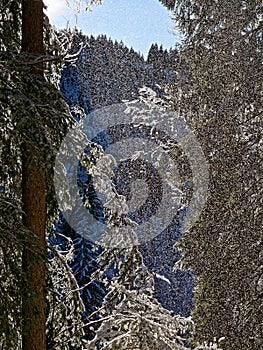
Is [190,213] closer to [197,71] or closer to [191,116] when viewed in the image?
[191,116]

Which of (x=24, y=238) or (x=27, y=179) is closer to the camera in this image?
(x=24, y=238)

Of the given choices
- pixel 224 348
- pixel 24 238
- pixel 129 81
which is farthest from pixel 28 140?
pixel 129 81

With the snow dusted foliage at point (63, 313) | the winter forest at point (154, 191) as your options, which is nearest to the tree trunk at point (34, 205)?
the winter forest at point (154, 191)

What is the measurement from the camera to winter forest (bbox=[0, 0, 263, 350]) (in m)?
3.48

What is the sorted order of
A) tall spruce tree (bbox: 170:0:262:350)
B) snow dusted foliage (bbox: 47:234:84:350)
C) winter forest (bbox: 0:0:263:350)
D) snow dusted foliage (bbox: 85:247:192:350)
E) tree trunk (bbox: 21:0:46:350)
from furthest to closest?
tall spruce tree (bbox: 170:0:262:350)
snow dusted foliage (bbox: 47:234:84:350)
snow dusted foliage (bbox: 85:247:192:350)
tree trunk (bbox: 21:0:46:350)
winter forest (bbox: 0:0:263:350)

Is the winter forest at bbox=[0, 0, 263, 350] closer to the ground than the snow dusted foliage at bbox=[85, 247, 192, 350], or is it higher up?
higher up

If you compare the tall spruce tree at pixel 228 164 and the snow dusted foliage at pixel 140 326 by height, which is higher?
the tall spruce tree at pixel 228 164

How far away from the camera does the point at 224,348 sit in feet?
Result: 21.0

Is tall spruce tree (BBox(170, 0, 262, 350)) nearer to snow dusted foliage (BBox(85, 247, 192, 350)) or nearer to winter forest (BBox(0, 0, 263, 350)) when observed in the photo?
winter forest (BBox(0, 0, 263, 350))

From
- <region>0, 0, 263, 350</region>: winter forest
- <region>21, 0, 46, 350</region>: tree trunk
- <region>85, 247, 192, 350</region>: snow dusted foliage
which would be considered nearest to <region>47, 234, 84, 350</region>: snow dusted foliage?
<region>0, 0, 263, 350</region>: winter forest

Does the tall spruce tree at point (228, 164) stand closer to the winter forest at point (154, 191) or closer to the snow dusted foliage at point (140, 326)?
the winter forest at point (154, 191)

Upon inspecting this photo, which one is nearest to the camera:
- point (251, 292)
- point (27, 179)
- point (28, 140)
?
point (28, 140)

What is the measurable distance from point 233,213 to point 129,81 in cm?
1562

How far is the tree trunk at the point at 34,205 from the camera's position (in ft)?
12.2
